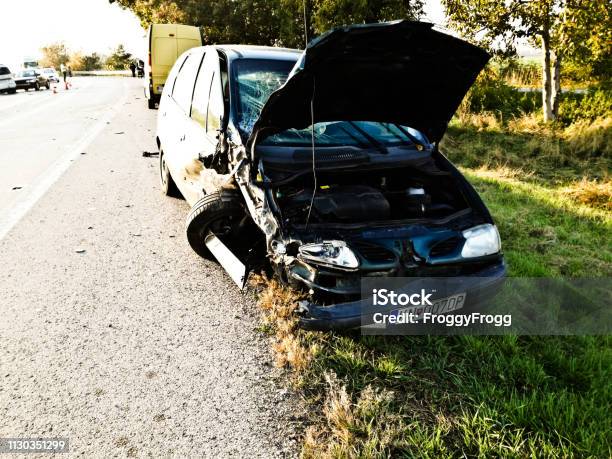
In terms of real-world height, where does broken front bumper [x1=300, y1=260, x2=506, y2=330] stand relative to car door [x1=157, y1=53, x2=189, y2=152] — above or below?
below

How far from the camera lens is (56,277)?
13.1ft

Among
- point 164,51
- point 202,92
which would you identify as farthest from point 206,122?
point 164,51

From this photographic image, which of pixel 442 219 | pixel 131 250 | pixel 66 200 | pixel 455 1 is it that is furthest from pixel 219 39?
pixel 442 219

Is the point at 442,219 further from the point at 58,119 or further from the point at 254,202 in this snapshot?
the point at 58,119

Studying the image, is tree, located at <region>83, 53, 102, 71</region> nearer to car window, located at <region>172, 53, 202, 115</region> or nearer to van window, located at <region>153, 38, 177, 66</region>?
van window, located at <region>153, 38, 177, 66</region>

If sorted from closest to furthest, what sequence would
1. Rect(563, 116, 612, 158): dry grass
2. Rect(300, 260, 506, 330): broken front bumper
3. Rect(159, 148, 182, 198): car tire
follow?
Rect(300, 260, 506, 330): broken front bumper
Rect(159, 148, 182, 198): car tire
Rect(563, 116, 612, 158): dry grass

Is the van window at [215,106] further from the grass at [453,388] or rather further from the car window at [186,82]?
the grass at [453,388]

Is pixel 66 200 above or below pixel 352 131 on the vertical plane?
below

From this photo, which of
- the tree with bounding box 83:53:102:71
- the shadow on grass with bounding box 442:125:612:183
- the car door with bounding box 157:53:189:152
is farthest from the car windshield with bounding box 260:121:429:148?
the tree with bounding box 83:53:102:71

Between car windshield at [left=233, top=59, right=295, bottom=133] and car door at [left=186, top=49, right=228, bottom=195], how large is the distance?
0.53ft

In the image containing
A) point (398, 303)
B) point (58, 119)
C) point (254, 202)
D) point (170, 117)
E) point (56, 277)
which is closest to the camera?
point (398, 303)

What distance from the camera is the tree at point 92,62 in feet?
227

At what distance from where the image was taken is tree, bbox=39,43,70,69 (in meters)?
70.6

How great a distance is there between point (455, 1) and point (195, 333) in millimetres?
8961
